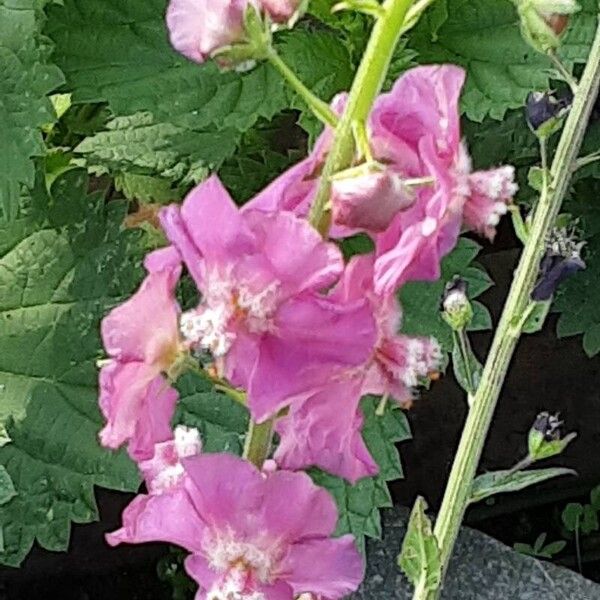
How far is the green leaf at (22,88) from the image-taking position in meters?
1.00

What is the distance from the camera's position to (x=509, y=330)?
60cm

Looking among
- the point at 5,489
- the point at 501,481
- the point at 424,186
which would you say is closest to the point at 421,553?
the point at 501,481

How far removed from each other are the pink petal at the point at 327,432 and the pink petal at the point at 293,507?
0.01m

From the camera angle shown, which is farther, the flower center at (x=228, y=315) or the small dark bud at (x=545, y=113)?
the small dark bud at (x=545, y=113)

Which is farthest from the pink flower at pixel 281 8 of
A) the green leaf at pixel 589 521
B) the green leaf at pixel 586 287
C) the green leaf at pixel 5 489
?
the green leaf at pixel 589 521

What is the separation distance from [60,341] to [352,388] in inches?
25.4

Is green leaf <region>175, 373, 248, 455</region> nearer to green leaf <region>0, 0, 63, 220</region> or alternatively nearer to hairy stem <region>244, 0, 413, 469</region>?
green leaf <region>0, 0, 63, 220</region>

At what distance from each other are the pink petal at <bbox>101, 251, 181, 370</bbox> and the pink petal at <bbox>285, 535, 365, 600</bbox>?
89 millimetres

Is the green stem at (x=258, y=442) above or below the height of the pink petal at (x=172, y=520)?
above

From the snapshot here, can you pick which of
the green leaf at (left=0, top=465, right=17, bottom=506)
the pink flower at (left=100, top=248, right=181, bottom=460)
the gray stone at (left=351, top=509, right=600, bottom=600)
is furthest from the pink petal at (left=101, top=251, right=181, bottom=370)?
the gray stone at (left=351, top=509, right=600, bottom=600)

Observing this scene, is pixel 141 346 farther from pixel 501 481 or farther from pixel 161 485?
pixel 501 481

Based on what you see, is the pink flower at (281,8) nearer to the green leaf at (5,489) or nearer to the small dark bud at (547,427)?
the small dark bud at (547,427)

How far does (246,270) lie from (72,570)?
3.72ft

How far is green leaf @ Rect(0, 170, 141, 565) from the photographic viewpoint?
113 centimetres
